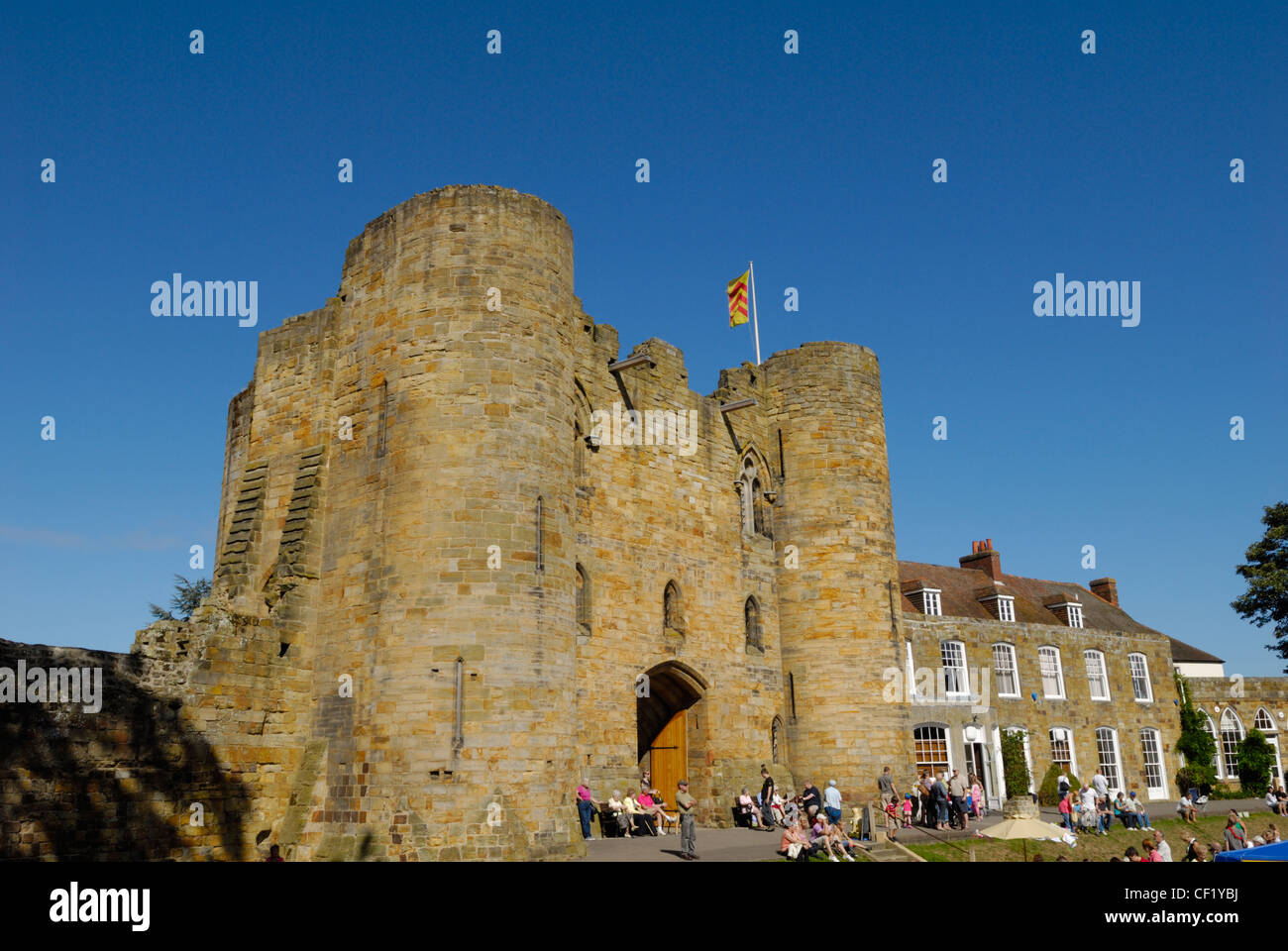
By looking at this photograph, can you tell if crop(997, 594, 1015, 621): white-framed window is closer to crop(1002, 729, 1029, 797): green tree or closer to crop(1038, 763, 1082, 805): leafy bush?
crop(1002, 729, 1029, 797): green tree

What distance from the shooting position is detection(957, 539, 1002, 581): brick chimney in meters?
38.6

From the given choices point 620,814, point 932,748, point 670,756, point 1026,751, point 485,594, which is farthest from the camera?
point 1026,751

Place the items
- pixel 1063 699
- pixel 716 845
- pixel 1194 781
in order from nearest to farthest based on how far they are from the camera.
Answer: pixel 716 845 < pixel 1063 699 < pixel 1194 781

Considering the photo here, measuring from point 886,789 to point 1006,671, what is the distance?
12.7 meters

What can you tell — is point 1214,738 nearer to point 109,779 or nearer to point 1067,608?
point 1067,608

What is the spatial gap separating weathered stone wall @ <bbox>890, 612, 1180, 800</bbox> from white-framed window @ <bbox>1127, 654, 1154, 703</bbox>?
0.68 ft

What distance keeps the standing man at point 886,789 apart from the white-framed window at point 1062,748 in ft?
44.8

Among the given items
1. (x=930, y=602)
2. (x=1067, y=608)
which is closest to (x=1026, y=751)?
(x=930, y=602)

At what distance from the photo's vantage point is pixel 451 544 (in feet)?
51.8

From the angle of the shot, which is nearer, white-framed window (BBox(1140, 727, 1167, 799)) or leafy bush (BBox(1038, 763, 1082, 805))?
leafy bush (BBox(1038, 763, 1082, 805))

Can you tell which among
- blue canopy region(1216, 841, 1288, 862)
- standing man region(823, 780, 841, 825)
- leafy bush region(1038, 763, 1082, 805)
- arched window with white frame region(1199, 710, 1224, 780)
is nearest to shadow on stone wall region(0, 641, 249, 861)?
standing man region(823, 780, 841, 825)

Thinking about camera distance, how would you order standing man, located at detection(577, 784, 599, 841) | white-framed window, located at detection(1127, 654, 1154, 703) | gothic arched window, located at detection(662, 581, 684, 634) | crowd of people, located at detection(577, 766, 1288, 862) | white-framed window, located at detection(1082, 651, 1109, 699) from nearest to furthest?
crowd of people, located at detection(577, 766, 1288, 862) → standing man, located at detection(577, 784, 599, 841) → gothic arched window, located at detection(662, 581, 684, 634) → white-framed window, located at detection(1082, 651, 1109, 699) → white-framed window, located at detection(1127, 654, 1154, 703)
